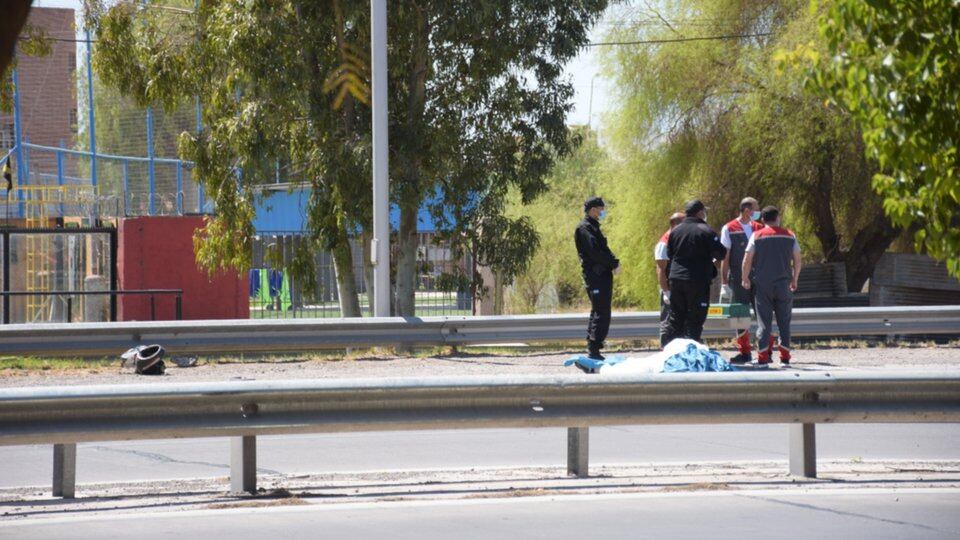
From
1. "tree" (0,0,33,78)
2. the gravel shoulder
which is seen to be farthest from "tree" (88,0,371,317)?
"tree" (0,0,33,78)

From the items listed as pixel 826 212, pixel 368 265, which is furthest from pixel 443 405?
pixel 826 212

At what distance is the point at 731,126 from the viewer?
25.2 metres

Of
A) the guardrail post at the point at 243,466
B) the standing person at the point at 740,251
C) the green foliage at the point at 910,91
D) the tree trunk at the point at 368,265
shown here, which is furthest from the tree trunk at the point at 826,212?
the guardrail post at the point at 243,466

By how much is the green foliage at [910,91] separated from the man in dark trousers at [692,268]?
19.7 ft

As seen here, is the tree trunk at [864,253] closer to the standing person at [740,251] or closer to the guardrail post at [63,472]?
the standing person at [740,251]

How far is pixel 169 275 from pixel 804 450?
61.5 feet

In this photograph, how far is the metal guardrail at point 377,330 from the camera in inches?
576

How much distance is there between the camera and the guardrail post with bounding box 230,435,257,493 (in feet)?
24.8

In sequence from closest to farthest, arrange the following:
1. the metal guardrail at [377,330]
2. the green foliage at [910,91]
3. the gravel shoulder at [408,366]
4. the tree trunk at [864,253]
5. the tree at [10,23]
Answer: the tree at [10,23], the green foliage at [910,91], the gravel shoulder at [408,366], the metal guardrail at [377,330], the tree trunk at [864,253]

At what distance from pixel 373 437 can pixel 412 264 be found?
1208 centimetres

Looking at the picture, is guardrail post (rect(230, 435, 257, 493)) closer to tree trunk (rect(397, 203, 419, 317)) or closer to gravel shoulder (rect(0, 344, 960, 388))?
gravel shoulder (rect(0, 344, 960, 388))

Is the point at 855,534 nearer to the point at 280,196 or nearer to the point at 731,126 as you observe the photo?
the point at 731,126

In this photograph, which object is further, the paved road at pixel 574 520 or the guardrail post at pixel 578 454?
the guardrail post at pixel 578 454

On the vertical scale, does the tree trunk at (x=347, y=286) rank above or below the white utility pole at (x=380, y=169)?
below
